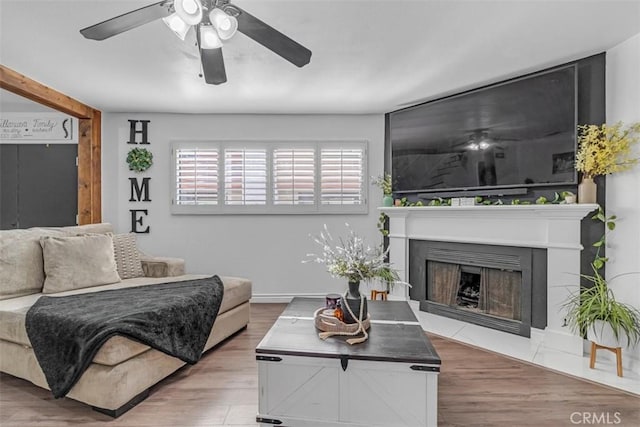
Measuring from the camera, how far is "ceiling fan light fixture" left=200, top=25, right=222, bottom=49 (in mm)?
1626

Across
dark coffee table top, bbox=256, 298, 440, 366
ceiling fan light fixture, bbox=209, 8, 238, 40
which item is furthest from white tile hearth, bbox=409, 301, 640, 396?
ceiling fan light fixture, bbox=209, 8, 238, 40

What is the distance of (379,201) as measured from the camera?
4086mm

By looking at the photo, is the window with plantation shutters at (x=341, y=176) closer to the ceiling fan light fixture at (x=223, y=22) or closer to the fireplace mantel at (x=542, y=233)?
A: the fireplace mantel at (x=542, y=233)

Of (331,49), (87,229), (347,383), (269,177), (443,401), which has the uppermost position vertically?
(331,49)

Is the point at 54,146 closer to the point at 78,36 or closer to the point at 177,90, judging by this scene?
the point at 177,90

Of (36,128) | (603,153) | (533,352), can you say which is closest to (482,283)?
(533,352)

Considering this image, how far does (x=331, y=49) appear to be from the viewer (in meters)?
2.45

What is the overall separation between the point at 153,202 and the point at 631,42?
4.74m

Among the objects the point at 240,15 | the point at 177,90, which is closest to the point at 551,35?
the point at 240,15

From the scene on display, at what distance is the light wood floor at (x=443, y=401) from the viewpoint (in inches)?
71.1

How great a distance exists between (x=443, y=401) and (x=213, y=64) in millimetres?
2395

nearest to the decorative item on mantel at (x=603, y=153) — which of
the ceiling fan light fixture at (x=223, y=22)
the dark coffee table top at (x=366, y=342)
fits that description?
the dark coffee table top at (x=366, y=342)

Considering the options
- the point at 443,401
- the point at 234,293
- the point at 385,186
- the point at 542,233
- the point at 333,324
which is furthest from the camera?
the point at 385,186

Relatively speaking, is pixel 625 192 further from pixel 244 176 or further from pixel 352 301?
pixel 244 176
